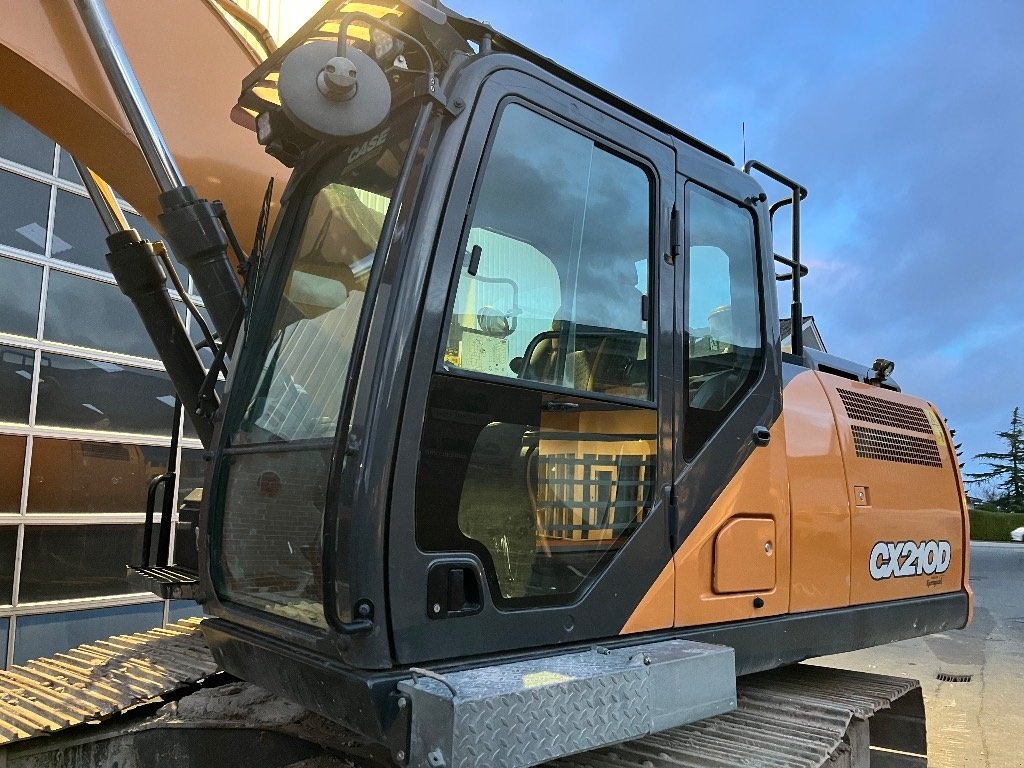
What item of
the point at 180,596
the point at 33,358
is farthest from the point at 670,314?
the point at 33,358

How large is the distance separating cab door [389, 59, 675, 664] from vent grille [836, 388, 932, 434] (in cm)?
128

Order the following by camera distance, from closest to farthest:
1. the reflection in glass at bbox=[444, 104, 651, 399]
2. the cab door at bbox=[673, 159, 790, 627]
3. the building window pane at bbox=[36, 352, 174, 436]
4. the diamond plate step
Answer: the diamond plate step
the reflection in glass at bbox=[444, 104, 651, 399]
the cab door at bbox=[673, 159, 790, 627]
the building window pane at bbox=[36, 352, 174, 436]

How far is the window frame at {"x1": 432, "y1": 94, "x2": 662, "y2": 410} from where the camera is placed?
1985 mm

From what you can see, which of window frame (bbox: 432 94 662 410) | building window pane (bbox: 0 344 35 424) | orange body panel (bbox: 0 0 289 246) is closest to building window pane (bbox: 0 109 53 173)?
building window pane (bbox: 0 344 35 424)

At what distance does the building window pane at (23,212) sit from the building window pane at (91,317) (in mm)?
263

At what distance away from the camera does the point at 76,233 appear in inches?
237

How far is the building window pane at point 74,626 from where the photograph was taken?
17.8 ft

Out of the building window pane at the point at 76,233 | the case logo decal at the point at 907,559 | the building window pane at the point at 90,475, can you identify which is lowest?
the case logo decal at the point at 907,559

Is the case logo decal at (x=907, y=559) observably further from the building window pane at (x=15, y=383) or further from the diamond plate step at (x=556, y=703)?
the building window pane at (x=15, y=383)

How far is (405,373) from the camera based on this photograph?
1870 millimetres

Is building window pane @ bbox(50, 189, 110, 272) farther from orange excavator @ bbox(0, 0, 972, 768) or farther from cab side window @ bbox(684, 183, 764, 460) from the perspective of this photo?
cab side window @ bbox(684, 183, 764, 460)

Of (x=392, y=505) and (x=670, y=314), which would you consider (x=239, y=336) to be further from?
(x=670, y=314)

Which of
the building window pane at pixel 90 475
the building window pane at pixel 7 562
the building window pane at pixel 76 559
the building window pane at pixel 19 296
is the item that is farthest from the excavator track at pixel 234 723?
the building window pane at pixel 19 296

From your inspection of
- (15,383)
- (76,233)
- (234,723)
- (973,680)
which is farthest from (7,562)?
(973,680)
